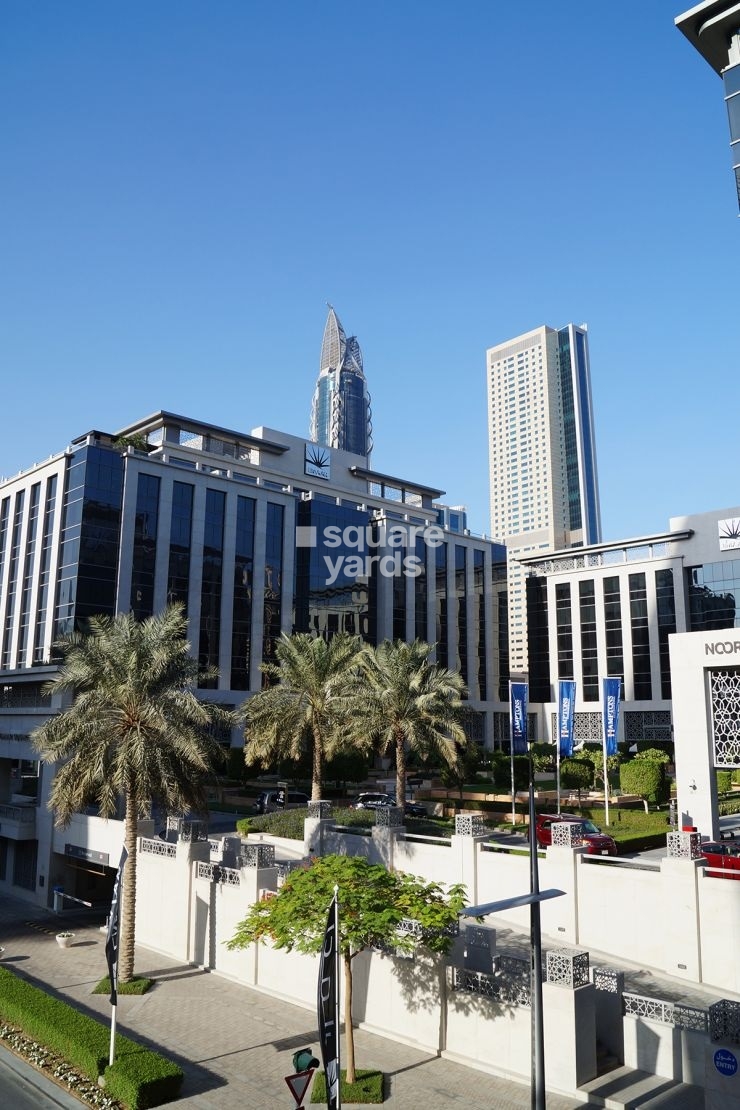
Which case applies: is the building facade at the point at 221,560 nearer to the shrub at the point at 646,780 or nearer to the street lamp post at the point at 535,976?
the shrub at the point at 646,780

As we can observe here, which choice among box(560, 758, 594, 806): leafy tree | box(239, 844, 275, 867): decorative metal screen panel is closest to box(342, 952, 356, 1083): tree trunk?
box(239, 844, 275, 867): decorative metal screen panel

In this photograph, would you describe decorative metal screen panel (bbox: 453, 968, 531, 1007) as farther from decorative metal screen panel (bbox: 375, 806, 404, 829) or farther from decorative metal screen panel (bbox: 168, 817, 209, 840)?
decorative metal screen panel (bbox: 168, 817, 209, 840)

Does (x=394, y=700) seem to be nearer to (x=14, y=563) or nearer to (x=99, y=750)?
(x=99, y=750)

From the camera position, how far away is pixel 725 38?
115 feet

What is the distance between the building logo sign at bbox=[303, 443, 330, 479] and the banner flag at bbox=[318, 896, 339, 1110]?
71.5 metres

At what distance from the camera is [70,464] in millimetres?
62969

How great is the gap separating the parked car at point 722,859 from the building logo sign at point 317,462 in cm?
6191

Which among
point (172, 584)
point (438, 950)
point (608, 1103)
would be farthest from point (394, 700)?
point (172, 584)

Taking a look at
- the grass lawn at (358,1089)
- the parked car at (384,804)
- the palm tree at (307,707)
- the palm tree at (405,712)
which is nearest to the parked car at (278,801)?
the parked car at (384,804)

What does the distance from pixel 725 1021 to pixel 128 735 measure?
1881 cm

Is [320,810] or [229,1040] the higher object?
[320,810]

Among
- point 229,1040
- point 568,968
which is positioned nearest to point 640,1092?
point 568,968

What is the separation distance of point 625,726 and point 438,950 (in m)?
64.4

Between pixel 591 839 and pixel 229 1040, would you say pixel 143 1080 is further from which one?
pixel 591 839
